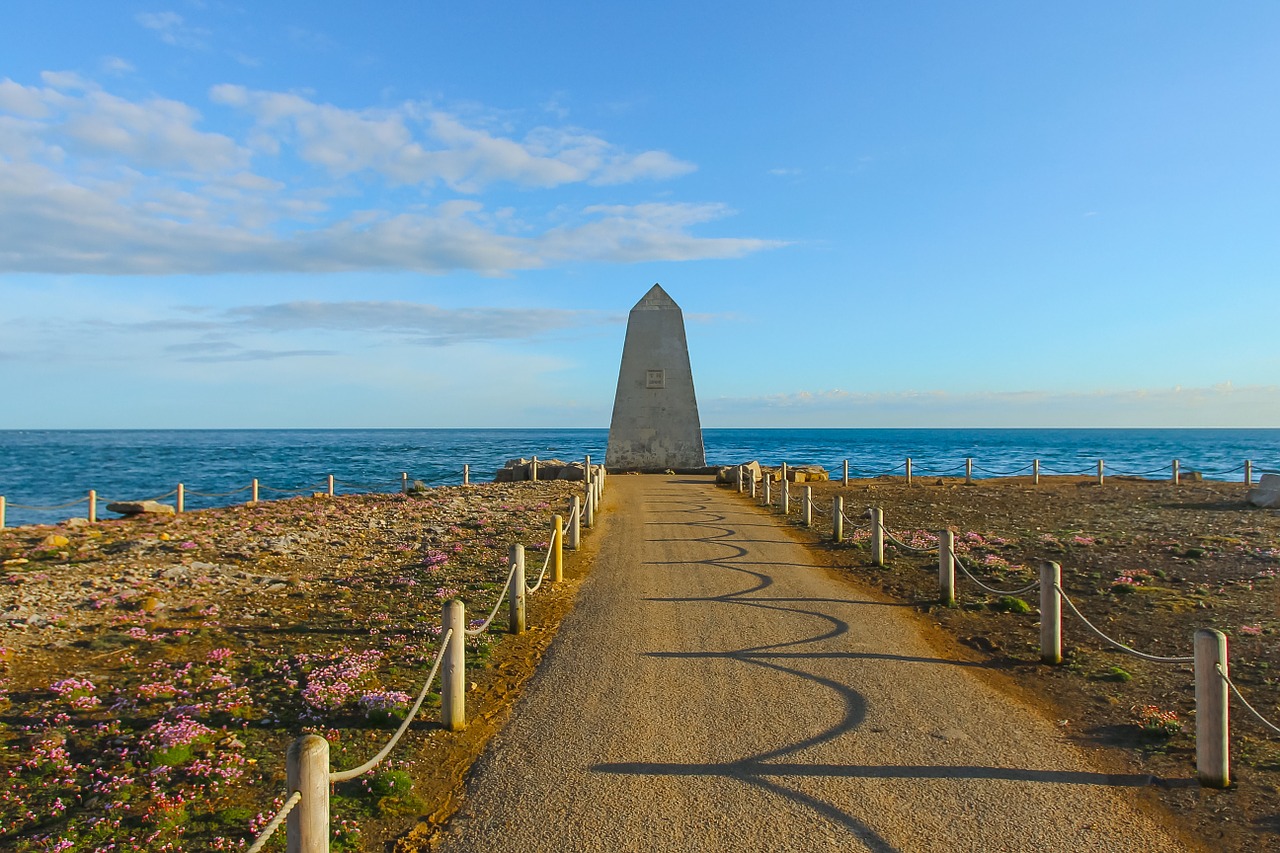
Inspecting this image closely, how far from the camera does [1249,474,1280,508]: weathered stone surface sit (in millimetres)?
23237

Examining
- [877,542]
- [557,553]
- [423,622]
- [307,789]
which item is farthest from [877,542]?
[307,789]

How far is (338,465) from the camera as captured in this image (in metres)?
66.8

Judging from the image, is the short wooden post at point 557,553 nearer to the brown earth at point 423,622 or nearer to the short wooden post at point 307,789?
the brown earth at point 423,622

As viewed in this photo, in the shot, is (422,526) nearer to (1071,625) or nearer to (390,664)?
(390,664)

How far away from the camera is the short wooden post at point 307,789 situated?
3955mm

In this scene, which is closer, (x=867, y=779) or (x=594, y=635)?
(x=867, y=779)

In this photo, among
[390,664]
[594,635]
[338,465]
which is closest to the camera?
[390,664]

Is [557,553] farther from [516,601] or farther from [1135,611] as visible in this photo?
[1135,611]

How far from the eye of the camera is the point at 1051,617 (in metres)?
8.35

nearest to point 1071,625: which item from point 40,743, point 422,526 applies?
point 40,743

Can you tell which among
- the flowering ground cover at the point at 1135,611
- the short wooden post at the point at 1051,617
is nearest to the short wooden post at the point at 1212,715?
the flowering ground cover at the point at 1135,611

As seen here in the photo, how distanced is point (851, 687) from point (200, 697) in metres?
6.03

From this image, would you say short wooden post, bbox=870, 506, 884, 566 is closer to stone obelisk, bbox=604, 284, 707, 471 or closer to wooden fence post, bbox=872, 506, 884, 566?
wooden fence post, bbox=872, 506, 884, 566

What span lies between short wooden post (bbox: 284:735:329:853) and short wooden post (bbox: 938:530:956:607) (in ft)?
29.1
